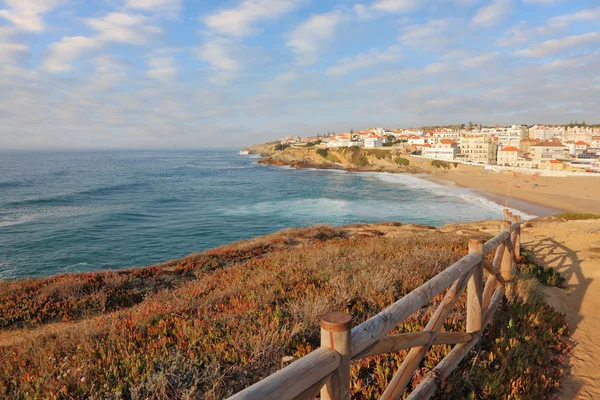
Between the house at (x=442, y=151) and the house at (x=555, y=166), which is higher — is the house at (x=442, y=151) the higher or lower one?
the higher one

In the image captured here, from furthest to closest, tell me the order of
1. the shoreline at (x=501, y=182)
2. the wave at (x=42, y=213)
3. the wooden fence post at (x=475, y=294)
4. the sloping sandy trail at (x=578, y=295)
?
1. the shoreline at (x=501, y=182)
2. the wave at (x=42, y=213)
3. the sloping sandy trail at (x=578, y=295)
4. the wooden fence post at (x=475, y=294)

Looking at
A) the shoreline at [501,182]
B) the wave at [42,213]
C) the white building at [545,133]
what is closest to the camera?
the wave at [42,213]

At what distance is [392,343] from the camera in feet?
8.21

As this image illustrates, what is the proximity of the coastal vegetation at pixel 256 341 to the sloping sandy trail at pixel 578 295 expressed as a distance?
26 centimetres

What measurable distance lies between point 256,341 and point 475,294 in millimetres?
2757

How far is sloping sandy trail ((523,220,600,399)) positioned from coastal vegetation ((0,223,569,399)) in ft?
0.85

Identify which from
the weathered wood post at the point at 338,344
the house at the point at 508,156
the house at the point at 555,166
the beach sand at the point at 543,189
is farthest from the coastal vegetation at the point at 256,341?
the house at the point at 508,156

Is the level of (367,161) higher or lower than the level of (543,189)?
higher

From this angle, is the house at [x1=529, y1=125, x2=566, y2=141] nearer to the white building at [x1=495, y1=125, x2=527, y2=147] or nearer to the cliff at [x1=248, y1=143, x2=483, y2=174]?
the white building at [x1=495, y1=125, x2=527, y2=147]

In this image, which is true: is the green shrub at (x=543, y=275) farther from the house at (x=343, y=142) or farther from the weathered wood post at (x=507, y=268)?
the house at (x=343, y=142)

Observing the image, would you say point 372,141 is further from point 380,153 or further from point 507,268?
point 507,268

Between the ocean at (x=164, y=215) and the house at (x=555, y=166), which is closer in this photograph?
the ocean at (x=164, y=215)

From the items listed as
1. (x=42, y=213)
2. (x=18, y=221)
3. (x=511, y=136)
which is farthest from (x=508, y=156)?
(x=18, y=221)

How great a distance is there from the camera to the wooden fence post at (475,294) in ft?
14.0
